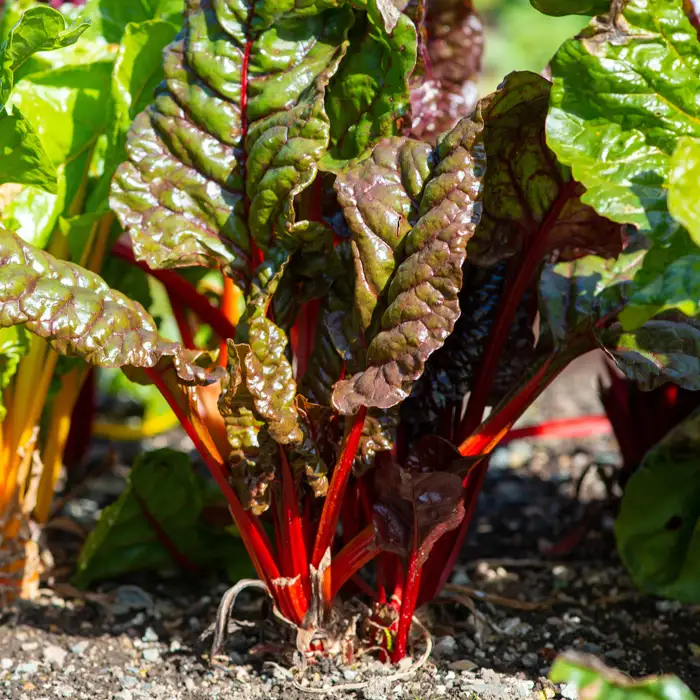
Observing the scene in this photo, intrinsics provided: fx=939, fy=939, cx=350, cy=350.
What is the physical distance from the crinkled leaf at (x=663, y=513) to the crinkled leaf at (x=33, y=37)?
1.27 meters

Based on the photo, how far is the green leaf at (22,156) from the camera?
1488 millimetres

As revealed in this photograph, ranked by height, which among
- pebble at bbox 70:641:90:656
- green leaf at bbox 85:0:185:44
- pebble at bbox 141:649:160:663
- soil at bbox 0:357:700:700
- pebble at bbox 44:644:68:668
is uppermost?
green leaf at bbox 85:0:185:44

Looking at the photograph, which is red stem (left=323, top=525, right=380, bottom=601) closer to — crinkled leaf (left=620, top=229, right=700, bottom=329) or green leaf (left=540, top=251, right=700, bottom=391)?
green leaf (left=540, top=251, right=700, bottom=391)

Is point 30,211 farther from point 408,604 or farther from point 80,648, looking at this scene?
point 408,604

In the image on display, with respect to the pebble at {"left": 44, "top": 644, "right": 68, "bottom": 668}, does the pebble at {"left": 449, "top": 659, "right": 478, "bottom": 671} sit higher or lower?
higher

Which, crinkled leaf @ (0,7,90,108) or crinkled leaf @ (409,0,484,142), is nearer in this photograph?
crinkled leaf @ (0,7,90,108)

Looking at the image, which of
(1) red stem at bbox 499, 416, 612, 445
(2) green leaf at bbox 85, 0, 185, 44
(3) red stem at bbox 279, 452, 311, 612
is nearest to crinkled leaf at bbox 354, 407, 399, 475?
(3) red stem at bbox 279, 452, 311, 612

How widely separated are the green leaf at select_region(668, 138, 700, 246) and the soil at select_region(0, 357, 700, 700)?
0.76 meters

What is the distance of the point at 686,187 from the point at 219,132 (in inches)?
29.6

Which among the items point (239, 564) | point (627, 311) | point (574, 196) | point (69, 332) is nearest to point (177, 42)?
point (69, 332)

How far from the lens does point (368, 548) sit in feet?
4.71

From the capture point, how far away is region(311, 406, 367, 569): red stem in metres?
1.36

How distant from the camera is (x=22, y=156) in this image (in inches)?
60.2

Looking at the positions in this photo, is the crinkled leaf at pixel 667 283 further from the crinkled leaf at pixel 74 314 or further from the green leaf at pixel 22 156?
the green leaf at pixel 22 156
